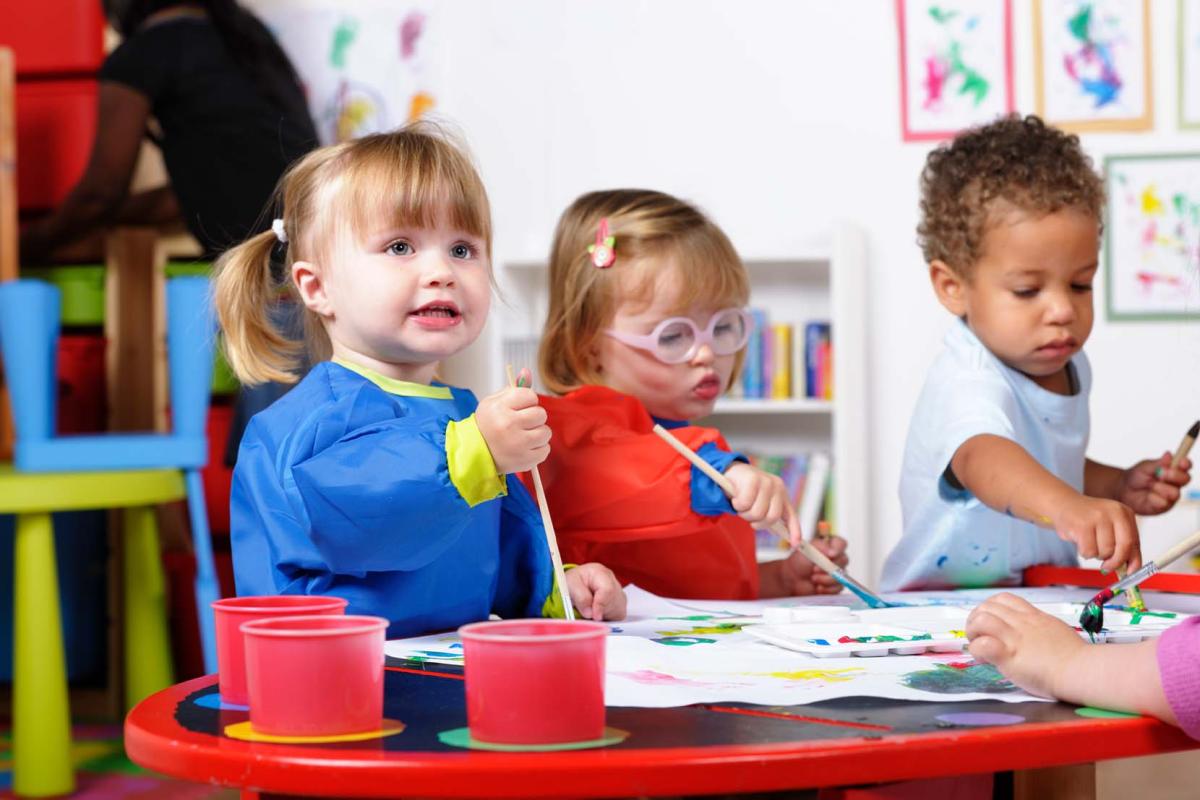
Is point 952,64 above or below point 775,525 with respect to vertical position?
above

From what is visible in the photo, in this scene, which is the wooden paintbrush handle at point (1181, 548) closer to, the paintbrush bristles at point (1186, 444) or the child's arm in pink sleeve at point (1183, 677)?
the child's arm in pink sleeve at point (1183, 677)

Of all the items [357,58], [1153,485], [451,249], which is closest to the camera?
[451,249]

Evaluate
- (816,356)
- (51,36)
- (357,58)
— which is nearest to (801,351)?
(816,356)

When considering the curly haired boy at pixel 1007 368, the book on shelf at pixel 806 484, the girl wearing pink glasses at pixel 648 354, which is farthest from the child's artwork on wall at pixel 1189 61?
the girl wearing pink glasses at pixel 648 354

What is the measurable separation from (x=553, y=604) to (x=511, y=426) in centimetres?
31

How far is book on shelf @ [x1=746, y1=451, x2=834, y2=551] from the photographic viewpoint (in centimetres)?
326

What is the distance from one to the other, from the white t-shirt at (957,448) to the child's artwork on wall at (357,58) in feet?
7.84

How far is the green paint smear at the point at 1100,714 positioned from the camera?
26.8 inches

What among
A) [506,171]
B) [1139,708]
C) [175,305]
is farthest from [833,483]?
[1139,708]

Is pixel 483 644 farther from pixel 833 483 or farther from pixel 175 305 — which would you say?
pixel 833 483

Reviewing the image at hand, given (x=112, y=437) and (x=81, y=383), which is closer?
(x=112, y=437)

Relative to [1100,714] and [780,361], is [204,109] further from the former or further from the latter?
[1100,714]

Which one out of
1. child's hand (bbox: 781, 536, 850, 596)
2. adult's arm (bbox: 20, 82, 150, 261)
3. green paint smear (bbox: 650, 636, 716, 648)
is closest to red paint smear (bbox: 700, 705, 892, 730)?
green paint smear (bbox: 650, 636, 716, 648)

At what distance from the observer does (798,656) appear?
0.87 metres
